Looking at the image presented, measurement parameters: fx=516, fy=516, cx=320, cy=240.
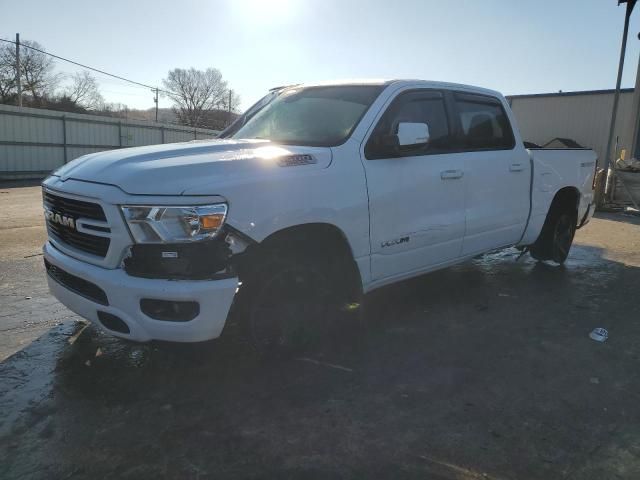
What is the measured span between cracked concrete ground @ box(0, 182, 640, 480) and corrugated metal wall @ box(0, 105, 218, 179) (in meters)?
18.6

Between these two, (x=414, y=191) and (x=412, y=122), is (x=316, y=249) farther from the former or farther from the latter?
(x=412, y=122)

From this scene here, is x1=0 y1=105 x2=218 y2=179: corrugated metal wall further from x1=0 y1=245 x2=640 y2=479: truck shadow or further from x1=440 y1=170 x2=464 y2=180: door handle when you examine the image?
x1=440 y1=170 x2=464 y2=180: door handle

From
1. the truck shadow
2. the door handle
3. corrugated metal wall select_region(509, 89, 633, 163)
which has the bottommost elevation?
the truck shadow

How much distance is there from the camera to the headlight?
9.18 feet

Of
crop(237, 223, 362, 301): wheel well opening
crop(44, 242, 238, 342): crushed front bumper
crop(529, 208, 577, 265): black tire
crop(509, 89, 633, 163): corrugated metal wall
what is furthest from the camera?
crop(509, 89, 633, 163): corrugated metal wall

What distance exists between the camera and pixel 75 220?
123 inches

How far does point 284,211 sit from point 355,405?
1217 millimetres

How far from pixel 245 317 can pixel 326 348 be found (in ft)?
2.85

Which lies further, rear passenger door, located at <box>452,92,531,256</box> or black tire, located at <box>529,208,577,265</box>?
black tire, located at <box>529,208,577,265</box>

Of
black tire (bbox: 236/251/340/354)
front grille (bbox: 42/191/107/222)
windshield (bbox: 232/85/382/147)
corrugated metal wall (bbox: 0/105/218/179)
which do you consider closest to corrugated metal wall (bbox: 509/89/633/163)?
corrugated metal wall (bbox: 0/105/218/179)

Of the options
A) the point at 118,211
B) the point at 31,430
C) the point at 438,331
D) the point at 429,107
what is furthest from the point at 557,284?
the point at 31,430

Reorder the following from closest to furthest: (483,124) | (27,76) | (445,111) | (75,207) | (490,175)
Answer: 1. (75,207)
2. (445,111)
3. (490,175)
4. (483,124)
5. (27,76)

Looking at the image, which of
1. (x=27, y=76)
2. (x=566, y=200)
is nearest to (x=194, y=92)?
(x=27, y=76)

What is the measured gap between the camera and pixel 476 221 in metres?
4.69
